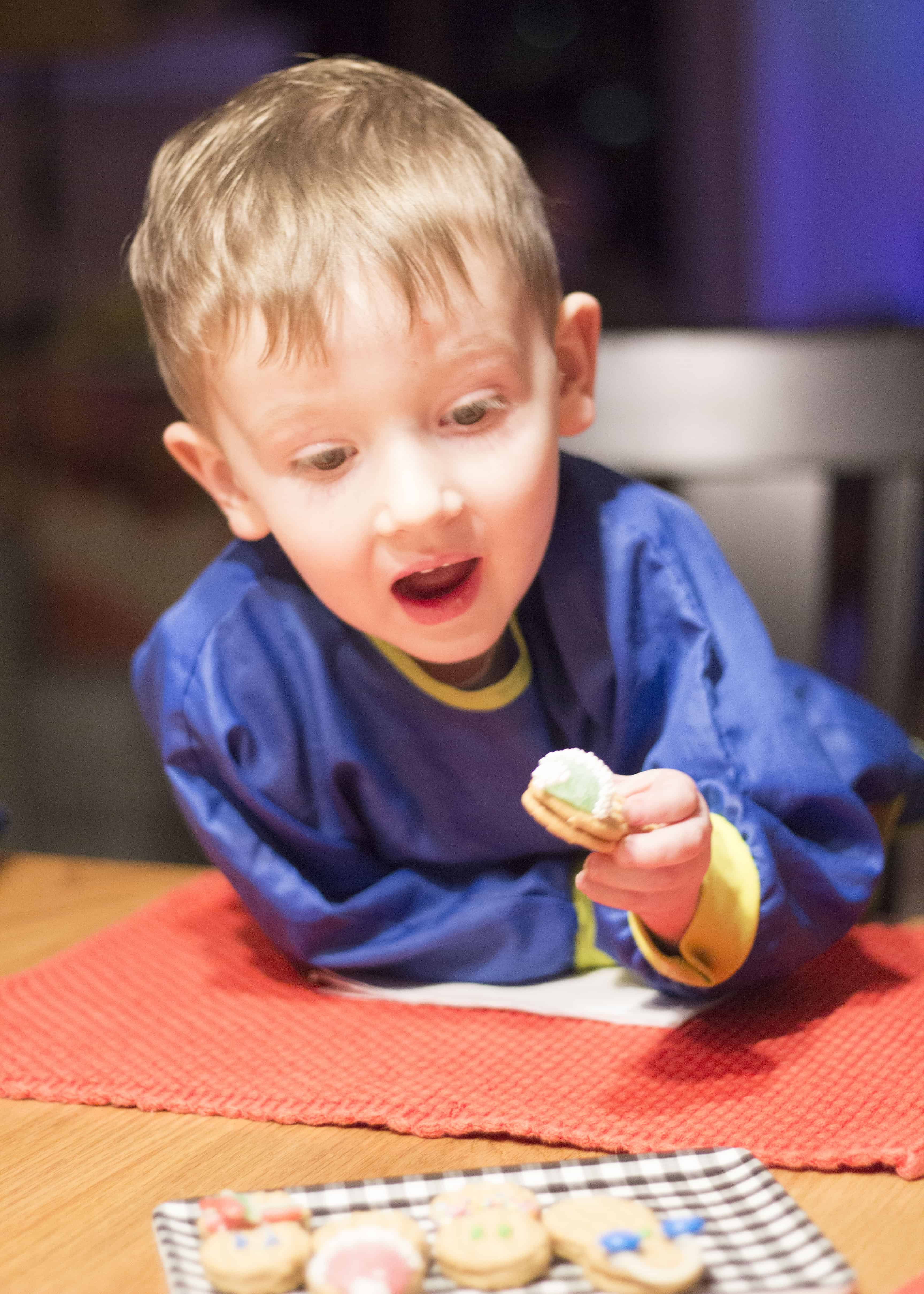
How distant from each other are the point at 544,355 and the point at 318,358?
12 centimetres

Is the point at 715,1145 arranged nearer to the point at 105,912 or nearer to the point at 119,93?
the point at 105,912

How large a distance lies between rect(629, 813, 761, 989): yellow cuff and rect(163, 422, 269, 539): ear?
11.7 inches

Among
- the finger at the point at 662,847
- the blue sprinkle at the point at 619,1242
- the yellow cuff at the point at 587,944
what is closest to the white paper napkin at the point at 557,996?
the yellow cuff at the point at 587,944

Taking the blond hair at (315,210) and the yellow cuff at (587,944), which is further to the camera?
the yellow cuff at (587,944)

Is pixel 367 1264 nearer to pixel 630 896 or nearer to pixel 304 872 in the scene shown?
pixel 630 896

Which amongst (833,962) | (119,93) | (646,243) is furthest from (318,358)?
(119,93)

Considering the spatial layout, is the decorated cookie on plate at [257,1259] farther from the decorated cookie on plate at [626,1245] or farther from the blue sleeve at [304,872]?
the blue sleeve at [304,872]

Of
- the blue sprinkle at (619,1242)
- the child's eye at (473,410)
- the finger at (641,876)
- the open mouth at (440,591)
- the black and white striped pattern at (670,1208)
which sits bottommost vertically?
the black and white striped pattern at (670,1208)

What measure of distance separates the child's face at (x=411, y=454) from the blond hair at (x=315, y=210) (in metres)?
0.02

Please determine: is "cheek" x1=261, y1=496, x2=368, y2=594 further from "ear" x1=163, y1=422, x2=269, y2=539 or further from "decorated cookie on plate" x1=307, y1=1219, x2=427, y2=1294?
"decorated cookie on plate" x1=307, y1=1219, x2=427, y2=1294

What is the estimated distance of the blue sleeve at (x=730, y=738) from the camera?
645 mm

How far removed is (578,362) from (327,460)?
0.61 feet

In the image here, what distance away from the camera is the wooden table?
0.44 meters

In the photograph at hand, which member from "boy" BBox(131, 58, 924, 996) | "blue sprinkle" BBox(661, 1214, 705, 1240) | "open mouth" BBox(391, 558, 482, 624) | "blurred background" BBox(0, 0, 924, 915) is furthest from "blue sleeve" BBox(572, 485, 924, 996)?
"blurred background" BBox(0, 0, 924, 915)
